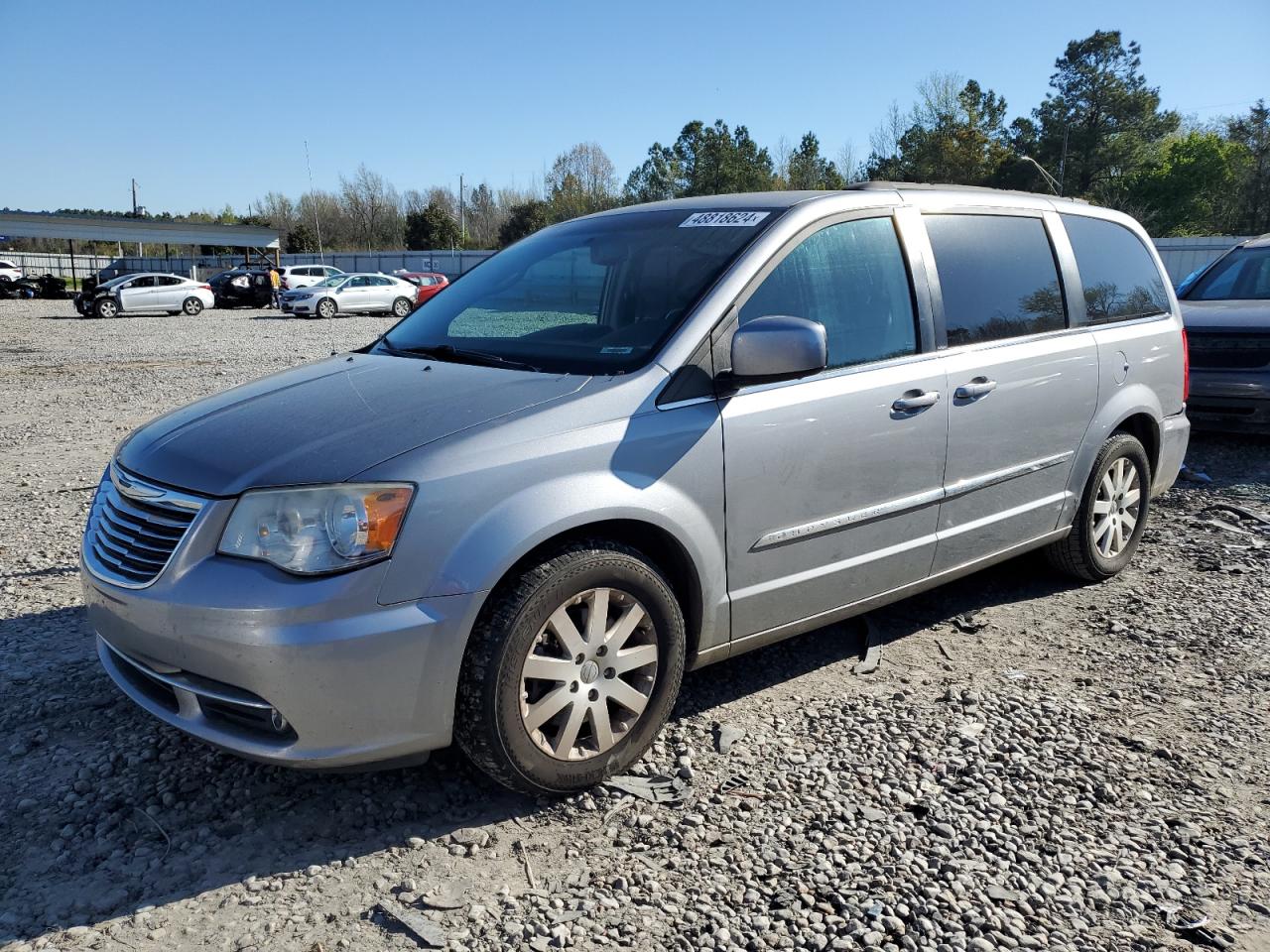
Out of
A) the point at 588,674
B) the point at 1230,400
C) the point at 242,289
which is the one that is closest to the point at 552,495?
the point at 588,674

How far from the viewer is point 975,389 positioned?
4000 millimetres

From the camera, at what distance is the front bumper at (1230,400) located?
802 centimetres

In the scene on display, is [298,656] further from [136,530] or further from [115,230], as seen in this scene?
[115,230]

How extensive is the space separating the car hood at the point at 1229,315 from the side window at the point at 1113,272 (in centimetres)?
348

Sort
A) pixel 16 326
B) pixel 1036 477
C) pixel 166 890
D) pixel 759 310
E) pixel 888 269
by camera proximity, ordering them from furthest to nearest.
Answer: pixel 16 326 < pixel 1036 477 < pixel 888 269 < pixel 759 310 < pixel 166 890

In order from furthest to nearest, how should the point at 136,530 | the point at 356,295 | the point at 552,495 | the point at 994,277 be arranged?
the point at 356,295 < the point at 994,277 < the point at 136,530 < the point at 552,495

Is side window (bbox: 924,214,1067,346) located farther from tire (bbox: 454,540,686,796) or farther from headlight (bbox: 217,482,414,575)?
headlight (bbox: 217,482,414,575)

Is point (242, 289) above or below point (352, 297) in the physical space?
above

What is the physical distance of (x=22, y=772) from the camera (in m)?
3.22

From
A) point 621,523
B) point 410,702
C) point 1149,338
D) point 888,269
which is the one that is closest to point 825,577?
point 621,523

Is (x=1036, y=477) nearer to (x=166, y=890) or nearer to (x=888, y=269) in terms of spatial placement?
(x=888, y=269)

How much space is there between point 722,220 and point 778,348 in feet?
2.64

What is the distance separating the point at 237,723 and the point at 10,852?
2.49ft

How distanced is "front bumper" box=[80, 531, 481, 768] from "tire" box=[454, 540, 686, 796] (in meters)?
0.10
